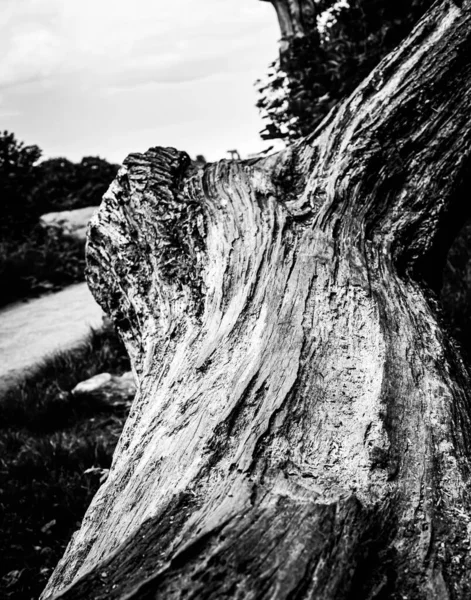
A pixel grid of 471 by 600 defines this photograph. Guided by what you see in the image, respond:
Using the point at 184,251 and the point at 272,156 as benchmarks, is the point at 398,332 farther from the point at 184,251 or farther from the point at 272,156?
the point at 272,156

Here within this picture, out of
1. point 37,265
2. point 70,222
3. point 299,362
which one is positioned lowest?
point 299,362

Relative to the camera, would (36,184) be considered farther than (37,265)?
Yes

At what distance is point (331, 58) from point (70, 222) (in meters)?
8.01

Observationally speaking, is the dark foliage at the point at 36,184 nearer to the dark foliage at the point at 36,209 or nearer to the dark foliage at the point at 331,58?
the dark foliage at the point at 36,209

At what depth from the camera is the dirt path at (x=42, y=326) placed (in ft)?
19.3

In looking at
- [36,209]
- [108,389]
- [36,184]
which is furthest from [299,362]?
[36,184]

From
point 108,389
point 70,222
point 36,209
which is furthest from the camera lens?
point 36,209

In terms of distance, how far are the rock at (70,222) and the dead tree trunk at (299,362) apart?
7.78 metres

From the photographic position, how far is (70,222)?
1190 centimetres

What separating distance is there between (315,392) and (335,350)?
0.78 ft

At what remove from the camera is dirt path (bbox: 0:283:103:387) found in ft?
19.3

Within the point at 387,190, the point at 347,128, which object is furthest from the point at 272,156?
the point at 387,190

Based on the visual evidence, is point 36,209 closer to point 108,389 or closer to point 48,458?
point 108,389

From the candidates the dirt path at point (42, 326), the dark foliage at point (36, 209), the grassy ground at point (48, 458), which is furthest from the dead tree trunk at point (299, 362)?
the dark foliage at point (36, 209)
